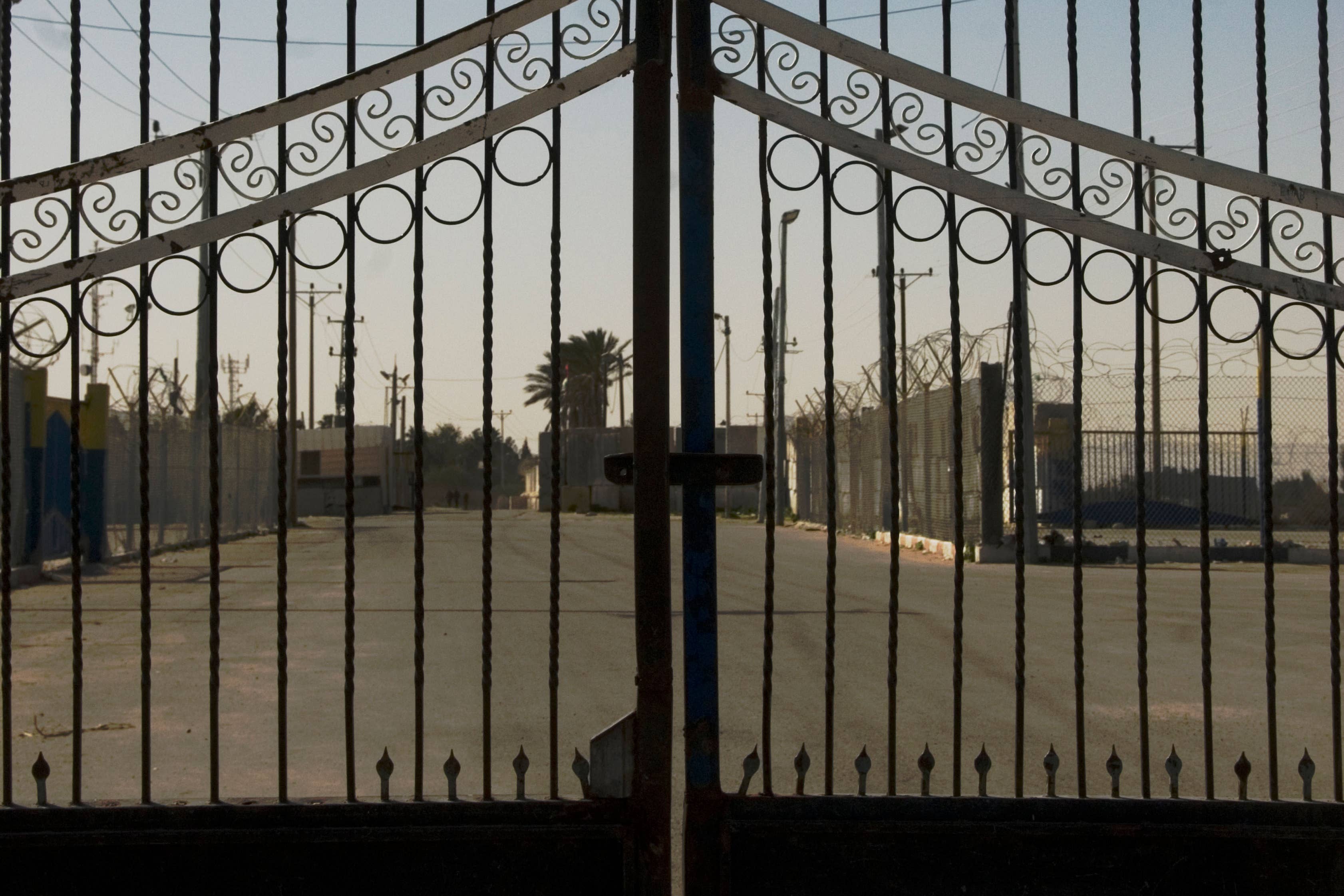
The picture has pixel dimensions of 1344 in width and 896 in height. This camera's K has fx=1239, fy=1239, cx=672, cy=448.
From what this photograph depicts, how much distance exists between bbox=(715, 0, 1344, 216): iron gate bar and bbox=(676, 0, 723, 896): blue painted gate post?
25 cm

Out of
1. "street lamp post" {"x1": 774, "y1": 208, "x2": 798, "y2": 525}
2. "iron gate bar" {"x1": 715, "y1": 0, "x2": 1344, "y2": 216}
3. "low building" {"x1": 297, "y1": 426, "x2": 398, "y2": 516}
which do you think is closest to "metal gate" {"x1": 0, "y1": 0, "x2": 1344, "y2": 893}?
"iron gate bar" {"x1": 715, "y1": 0, "x2": 1344, "y2": 216}

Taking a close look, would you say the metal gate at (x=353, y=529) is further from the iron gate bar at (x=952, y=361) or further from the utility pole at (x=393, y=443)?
the utility pole at (x=393, y=443)

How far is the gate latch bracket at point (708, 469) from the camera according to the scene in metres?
3.49

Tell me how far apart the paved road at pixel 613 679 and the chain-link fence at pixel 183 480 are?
4.73 meters

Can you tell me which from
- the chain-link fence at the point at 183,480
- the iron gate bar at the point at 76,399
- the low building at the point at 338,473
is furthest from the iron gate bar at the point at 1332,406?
the low building at the point at 338,473

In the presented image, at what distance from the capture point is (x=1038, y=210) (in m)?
3.66

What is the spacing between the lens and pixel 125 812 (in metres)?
3.46

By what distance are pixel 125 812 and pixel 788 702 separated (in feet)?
14.5

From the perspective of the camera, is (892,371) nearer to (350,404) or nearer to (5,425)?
(350,404)

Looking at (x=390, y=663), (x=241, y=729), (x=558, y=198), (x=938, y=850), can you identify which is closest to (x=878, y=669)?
(x=390, y=663)

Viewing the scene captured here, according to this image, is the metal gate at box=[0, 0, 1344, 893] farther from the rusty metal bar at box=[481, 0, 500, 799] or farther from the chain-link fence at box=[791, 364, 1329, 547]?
the chain-link fence at box=[791, 364, 1329, 547]

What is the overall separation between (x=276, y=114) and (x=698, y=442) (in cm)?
155

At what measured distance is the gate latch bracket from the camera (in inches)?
137

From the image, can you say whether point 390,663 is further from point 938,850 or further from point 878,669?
point 938,850
